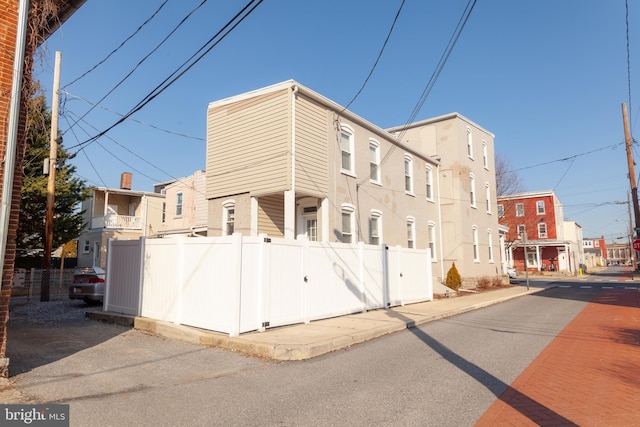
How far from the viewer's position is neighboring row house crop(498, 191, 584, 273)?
152ft

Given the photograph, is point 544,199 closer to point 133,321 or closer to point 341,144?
point 341,144

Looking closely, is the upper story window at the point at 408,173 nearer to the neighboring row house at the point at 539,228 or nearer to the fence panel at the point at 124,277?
the fence panel at the point at 124,277

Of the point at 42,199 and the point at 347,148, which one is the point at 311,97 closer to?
the point at 347,148

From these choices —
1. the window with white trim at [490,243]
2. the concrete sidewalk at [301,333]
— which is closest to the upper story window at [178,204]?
the concrete sidewalk at [301,333]

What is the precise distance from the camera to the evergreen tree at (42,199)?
19.3 m

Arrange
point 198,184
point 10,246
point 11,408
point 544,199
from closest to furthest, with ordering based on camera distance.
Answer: point 11,408 → point 10,246 → point 198,184 → point 544,199

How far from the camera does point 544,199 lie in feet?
155

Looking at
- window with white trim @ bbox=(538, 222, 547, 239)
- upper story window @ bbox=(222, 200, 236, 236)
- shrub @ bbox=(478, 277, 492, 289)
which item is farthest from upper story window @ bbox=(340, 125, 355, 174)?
window with white trim @ bbox=(538, 222, 547, 239)

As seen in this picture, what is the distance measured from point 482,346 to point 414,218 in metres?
12.2

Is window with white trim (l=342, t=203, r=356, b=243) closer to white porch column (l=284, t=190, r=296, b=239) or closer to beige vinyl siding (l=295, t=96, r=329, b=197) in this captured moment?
beige vinyl siding (l=295, t=96, r=329, b=197)

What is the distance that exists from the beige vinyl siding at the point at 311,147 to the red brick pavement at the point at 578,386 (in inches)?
321

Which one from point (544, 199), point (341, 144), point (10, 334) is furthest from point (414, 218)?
point (544, 199)

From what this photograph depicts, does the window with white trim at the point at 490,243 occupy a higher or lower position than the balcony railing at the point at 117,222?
lower

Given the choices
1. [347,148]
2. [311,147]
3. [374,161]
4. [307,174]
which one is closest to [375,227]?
[374,161]
